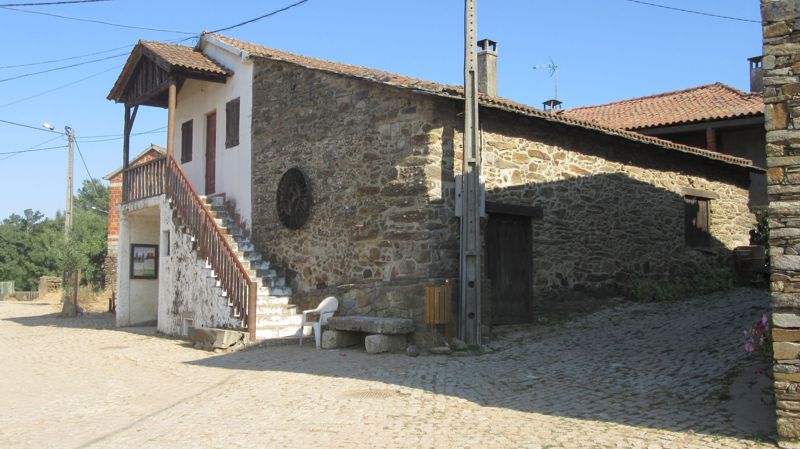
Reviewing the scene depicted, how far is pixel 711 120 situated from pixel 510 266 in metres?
9.24

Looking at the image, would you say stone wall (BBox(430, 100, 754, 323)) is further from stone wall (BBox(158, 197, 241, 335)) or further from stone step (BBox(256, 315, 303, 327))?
stone wall (BBox(158, 197, 241, 335))

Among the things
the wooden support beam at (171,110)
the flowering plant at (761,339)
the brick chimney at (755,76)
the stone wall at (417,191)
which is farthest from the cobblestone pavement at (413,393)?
the brick chimney at (755,76)

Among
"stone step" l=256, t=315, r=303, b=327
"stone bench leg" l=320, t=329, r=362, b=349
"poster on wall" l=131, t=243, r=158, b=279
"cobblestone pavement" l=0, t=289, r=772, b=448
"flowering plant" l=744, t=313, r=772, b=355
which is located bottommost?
"cobblestone pavement" l=0, t=289, r=772, b=448

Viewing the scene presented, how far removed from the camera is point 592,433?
5164mm

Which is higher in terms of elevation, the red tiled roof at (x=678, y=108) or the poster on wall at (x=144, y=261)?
the red tiled roof at (x=678, y=108)

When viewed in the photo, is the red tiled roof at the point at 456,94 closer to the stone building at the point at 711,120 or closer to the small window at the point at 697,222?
the small window at the point at 697,222

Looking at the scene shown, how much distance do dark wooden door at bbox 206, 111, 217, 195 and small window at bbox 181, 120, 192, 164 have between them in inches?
31.3

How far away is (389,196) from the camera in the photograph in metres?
9.92

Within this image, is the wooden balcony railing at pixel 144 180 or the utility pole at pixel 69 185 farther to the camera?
the utility pole at pixel 69 185

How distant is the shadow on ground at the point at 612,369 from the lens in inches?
226

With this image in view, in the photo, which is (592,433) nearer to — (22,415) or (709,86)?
(22,415)

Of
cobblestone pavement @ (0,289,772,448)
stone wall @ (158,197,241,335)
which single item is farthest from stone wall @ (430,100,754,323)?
stone wall @ (158,197,241,335)

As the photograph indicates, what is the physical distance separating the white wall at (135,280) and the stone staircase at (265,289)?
2445 millimetres

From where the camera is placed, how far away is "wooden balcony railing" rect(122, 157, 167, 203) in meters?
13.8
